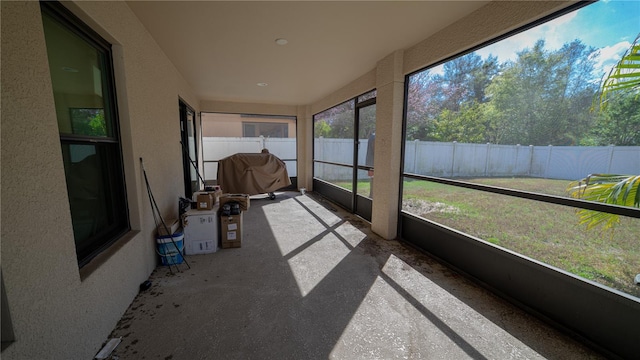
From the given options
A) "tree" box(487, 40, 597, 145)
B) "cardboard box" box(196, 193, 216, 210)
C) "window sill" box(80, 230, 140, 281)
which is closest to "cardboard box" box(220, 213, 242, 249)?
"cardboard box" box(196, 193, 216, 210)

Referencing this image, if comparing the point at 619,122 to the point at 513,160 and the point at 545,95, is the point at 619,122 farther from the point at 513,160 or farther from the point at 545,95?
the point at 513,160

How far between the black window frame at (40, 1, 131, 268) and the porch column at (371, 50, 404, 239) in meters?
2.98

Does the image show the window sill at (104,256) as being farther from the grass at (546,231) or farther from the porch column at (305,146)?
the porch column at (305,146)

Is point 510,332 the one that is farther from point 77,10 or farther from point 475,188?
point 77,10

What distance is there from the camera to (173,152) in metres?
3.39

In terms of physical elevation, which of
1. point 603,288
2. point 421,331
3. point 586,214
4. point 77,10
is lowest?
point 421,331

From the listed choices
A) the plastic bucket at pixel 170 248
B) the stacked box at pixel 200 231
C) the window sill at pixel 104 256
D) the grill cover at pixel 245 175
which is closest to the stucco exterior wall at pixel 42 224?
the window sill at pixel 104 256

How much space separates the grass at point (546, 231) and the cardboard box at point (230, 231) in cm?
255

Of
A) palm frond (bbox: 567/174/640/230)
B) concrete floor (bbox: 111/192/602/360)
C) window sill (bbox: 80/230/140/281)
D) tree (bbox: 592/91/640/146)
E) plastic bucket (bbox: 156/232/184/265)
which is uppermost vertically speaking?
tree (bbox: 592/91/640/146)

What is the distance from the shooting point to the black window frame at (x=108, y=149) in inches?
61.6

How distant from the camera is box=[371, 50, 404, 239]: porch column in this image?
316 centimetres

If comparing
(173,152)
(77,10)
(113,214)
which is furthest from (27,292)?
(173,152)

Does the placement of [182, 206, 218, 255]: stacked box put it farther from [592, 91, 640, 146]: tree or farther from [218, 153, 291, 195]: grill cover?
[592, 91, 640, 146]: tree

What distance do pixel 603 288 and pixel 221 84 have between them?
5633 millimetres
